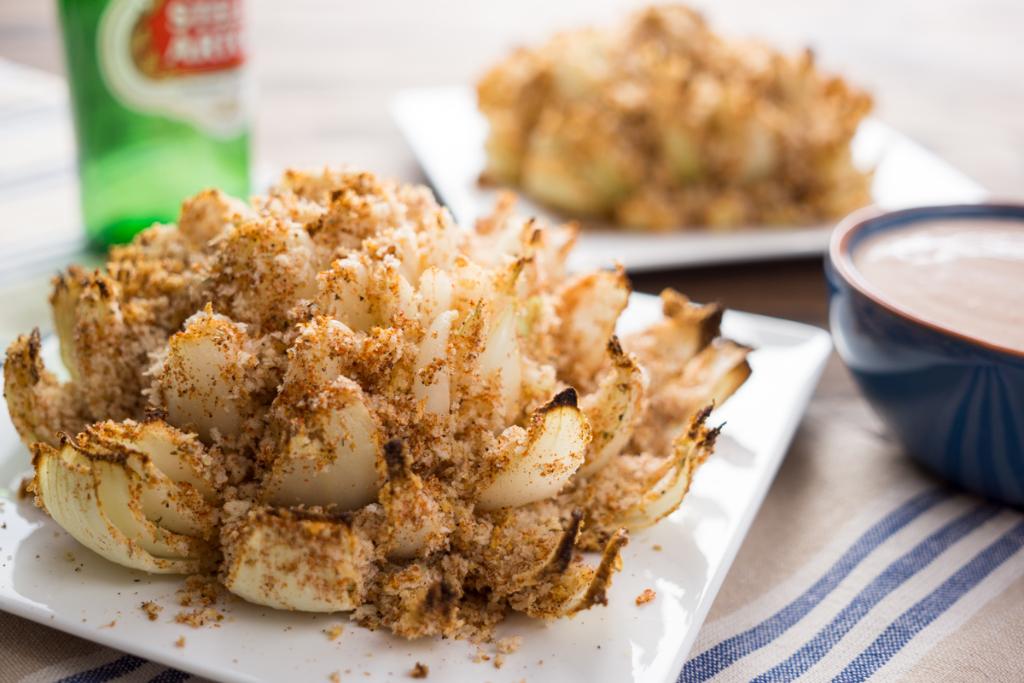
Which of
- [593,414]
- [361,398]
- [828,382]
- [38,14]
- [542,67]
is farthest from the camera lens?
[38,14]

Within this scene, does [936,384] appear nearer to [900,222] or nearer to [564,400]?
[900,222]

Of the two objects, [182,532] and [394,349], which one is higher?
[394,349]

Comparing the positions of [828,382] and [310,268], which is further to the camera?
[828,382]

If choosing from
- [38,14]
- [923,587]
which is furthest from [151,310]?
[38,14]

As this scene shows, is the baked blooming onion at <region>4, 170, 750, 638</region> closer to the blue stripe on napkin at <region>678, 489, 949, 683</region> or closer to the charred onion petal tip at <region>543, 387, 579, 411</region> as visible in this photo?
the charred onion petal tip at <region>543, 387, 579, 411</region>

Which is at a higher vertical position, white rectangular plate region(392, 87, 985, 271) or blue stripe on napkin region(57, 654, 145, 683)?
white rectangular plate region(392, 87, 985, 271)

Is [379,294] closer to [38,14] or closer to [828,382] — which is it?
[828,382]

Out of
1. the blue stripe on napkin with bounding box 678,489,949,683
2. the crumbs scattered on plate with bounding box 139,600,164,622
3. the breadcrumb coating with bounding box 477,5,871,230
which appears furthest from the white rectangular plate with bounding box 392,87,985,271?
the crumbs scattered on plate with bounding box 139,600,164,622

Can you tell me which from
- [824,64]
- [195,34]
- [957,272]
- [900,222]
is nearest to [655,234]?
[900,222]
